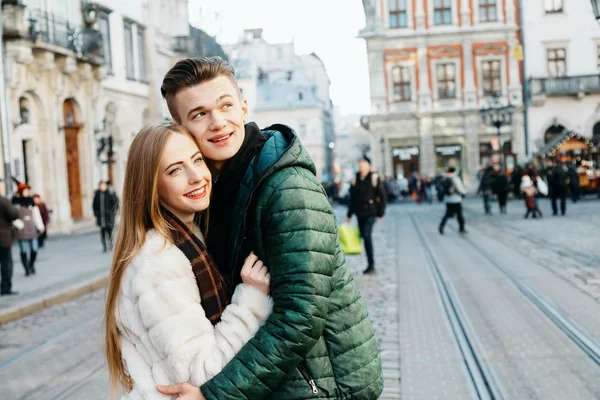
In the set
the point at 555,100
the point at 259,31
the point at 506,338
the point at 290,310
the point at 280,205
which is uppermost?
the point at 259,31

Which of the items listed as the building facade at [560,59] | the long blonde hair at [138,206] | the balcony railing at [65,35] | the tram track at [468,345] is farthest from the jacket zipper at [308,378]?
the building facade at [560,59]

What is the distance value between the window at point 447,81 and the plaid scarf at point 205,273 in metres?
46.4

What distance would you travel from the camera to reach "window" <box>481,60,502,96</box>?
156 ft

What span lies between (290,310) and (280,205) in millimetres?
297

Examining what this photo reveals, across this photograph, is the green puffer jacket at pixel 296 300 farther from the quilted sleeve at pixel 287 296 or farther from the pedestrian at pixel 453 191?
the pedestrian at pixel 453 191

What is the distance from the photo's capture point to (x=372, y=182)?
1291 centimetres

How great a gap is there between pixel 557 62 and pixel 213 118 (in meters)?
47.3

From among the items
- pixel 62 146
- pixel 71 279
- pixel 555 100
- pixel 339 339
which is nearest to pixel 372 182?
pixel 71 279

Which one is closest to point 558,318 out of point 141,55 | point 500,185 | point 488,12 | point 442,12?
point 500,185

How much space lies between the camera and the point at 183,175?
2.52 metres

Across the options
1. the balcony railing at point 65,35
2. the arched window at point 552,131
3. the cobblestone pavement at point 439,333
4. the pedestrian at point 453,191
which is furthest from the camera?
the arched window at point 552,131

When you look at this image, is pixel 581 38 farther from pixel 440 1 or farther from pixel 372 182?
pixel 372 182

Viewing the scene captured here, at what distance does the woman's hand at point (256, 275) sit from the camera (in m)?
2.39

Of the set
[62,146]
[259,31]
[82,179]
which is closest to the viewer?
[62,146]
